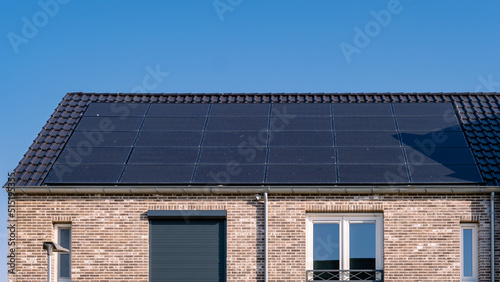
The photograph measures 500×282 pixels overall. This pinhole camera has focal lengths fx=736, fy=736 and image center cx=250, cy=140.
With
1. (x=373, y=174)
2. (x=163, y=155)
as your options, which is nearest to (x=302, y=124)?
(x=373, y=174)

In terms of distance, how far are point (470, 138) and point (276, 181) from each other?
18.8ft

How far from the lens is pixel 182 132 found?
20.6 m

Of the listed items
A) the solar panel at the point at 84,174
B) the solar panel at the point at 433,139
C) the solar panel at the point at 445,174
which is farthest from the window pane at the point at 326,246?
the solar panel at the point at 84,174

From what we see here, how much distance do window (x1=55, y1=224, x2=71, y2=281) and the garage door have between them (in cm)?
212

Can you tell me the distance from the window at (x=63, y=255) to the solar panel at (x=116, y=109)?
4.18 metres

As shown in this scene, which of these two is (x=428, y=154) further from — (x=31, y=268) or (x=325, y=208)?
(x=31, y=268)

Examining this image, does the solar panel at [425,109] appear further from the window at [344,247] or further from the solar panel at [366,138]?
the window at [344,247]

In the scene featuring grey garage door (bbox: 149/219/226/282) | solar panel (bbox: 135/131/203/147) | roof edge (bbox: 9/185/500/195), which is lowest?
grey garage door (bbox: 149/219/226/282)

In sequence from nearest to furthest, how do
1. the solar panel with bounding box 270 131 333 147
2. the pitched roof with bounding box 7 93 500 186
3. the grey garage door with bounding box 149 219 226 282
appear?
the grey garage door with bounding box 149 219 226 282 < the pitched roof with bounding box 7 93 500 186 < the solar panel with bounding box 270 131 333 147

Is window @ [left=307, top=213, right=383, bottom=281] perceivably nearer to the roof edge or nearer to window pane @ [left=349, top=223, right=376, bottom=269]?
window pane @ [left=349, top=223, right=376, bottom=269]

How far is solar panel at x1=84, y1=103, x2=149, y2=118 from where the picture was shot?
851 inches

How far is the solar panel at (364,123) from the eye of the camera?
812 inches

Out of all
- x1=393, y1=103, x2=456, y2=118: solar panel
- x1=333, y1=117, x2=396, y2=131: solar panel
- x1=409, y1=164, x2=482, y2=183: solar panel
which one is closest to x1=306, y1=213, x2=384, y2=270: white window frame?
x1=409, y1=164, x2=482, y2=183: solar panel

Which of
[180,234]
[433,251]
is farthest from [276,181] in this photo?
[433,251]
